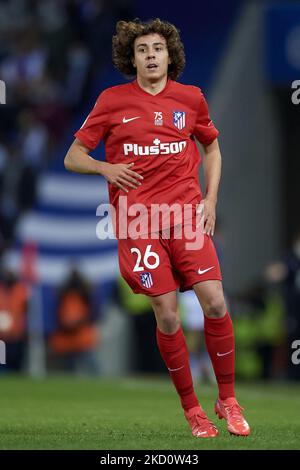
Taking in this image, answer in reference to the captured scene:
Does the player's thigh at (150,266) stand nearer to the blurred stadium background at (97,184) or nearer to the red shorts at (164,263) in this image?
the red shorts at (164,263)

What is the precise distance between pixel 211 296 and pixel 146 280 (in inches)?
14.9

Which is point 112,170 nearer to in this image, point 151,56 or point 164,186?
point 164,186

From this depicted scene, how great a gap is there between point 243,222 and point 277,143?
1.49 m

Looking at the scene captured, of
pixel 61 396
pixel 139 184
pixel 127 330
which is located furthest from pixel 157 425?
pixel 127 330

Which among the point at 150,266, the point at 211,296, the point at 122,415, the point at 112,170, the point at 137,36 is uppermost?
the point at 137,36

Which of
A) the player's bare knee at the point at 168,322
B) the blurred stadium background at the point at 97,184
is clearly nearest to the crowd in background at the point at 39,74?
the blurred stadium background at the point at 97,184

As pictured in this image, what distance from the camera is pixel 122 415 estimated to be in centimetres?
992

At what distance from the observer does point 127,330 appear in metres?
18.8

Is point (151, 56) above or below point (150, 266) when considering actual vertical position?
above

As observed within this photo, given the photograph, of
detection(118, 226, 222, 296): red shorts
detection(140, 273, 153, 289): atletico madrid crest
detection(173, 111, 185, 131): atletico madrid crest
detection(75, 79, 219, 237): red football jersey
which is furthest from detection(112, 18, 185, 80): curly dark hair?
detection(140, 273, 153, 289): atletico madrid crest

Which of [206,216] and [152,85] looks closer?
[206,216]

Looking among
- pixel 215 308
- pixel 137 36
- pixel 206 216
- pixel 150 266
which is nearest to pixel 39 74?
pixel 137 36

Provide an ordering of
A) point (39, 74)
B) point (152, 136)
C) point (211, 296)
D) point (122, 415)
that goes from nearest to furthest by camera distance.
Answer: point (211, 296), point (152, 136), point (122, 415), point (39, 74)

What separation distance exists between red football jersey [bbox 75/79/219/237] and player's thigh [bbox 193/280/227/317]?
1.60 feet
